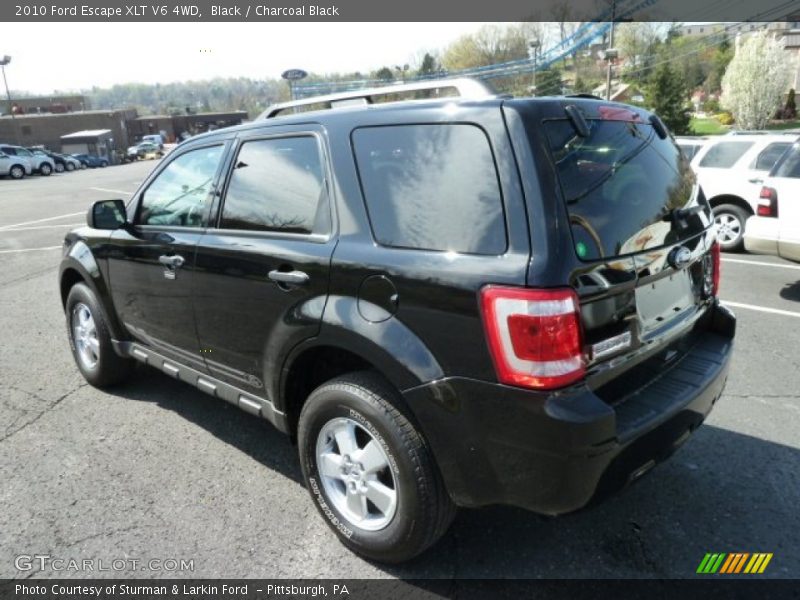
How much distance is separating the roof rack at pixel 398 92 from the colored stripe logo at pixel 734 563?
2167mm

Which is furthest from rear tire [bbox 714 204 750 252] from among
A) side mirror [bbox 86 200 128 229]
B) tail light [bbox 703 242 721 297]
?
side mirror [bbox 86 200 128 229]

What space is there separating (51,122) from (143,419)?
85570mm

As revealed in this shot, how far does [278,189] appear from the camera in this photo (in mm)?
2926

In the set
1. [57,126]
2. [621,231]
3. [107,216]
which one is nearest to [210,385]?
[107,216]

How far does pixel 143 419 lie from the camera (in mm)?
4016

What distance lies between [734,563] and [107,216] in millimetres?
3974

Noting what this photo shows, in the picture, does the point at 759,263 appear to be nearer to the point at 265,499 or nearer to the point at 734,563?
the point at 734,563

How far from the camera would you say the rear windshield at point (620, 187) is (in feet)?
7.01

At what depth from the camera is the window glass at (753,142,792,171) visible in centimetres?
914

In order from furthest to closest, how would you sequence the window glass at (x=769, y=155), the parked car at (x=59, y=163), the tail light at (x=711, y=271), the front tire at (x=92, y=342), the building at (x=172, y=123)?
the building at (x=172, y=123), the parked car at (x=59, y=163), the window glass at (x=769, y=155), the front tire at (x=92, y=342), the tail light at (x=711, y=271)

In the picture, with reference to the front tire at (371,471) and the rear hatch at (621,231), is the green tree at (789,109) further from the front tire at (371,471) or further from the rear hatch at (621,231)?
the front tire at (371,471)

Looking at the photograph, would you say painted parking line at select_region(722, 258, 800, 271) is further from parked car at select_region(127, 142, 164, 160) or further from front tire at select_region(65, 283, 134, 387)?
parked car at select_region(127, 142, 164, 160)

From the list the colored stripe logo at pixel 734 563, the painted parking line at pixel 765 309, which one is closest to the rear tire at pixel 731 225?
the painted parking line at pixel 765 309

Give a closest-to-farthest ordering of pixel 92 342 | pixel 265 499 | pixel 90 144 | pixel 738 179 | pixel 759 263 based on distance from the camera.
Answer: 1. pixel 265 499
2. pixel 92 342
3. pixel 759 263
4. pixel 738 179
5. pixel 90 144
